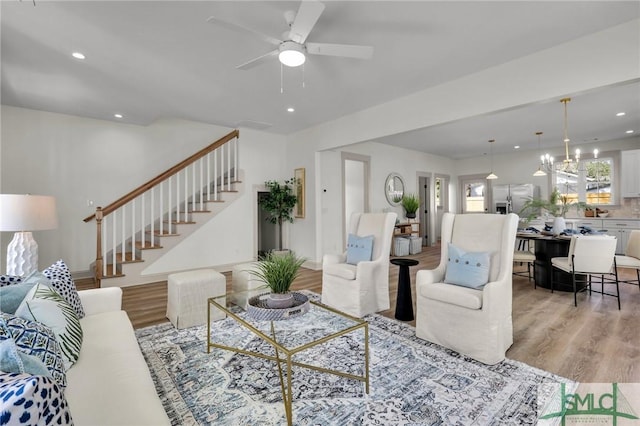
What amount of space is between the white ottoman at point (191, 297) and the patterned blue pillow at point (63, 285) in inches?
36.6

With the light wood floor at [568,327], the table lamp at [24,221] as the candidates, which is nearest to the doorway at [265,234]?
the light wood floor at [568,327]

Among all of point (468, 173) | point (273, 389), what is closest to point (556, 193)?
point (468, 173)

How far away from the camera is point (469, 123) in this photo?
573 cm

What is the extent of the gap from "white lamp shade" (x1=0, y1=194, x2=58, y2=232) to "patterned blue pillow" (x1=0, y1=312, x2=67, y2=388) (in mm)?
2013

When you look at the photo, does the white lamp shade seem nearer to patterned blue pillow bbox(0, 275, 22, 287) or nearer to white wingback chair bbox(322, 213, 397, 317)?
patterned blue pillow bbox(0, 275, 22, 287)

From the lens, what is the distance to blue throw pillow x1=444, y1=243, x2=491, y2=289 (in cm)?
259

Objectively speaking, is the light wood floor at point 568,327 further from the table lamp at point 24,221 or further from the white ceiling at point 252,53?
the white ceiling at point 252,53

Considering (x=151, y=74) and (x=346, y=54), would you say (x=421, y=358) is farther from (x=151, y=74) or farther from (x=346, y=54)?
(x=151, y=74)

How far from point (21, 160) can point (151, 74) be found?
2.97m

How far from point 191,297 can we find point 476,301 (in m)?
2.64

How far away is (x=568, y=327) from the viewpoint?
3000mm

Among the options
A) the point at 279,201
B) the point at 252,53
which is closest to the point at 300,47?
the point at 252,53

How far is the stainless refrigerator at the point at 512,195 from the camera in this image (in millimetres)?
8211

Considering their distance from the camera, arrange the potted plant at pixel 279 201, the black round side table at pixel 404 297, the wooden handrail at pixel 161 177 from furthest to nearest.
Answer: the potted plant at pixel 279 201, the wooden handrail at pixel 161 177, the black round side table at pixel 404 297
